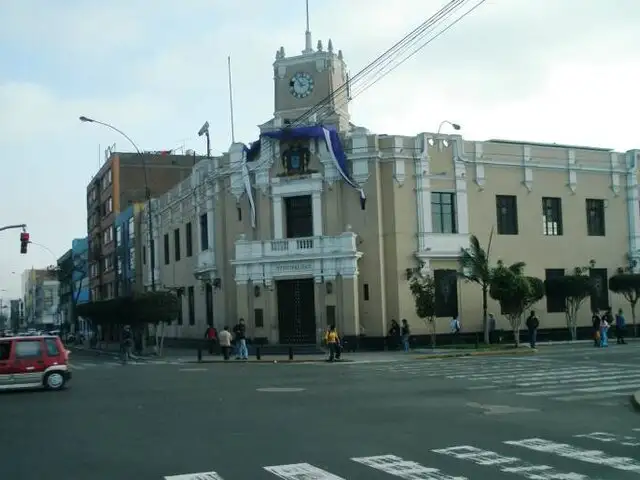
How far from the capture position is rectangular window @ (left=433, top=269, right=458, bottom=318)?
42.0 metres

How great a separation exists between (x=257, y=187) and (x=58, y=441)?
31.1 meters

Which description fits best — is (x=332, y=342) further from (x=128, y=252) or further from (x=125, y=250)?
(x=125, y=250)

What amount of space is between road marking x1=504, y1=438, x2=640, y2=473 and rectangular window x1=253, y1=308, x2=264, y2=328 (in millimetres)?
31053

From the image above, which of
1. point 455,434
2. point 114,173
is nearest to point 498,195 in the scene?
point 455,434

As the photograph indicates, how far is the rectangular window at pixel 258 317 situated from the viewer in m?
42.3

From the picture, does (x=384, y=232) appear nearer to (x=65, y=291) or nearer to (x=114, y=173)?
(x=114, y=173)

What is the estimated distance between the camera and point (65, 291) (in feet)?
383

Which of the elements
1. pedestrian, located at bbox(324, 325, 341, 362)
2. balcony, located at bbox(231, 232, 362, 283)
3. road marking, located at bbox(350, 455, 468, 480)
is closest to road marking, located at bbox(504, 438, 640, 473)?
road marking, located at bbox(350, 455, 468, 480)

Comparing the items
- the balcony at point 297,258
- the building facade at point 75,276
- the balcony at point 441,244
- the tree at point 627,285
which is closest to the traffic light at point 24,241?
the balcony at point 297,258

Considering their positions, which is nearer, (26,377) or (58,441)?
(58,441)

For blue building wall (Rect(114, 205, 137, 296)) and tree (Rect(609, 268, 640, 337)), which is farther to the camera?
blue building wall (Rect(114, 205, 137, 296))

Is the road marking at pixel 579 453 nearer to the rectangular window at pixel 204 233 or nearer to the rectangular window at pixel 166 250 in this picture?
the rectangular window at pixel 204 233

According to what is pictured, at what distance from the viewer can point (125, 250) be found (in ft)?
234

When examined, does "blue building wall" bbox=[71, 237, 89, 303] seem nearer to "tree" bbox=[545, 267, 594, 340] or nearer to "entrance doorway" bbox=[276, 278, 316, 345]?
"entrance doorway" bbox=[276, 278, 316, 345]
